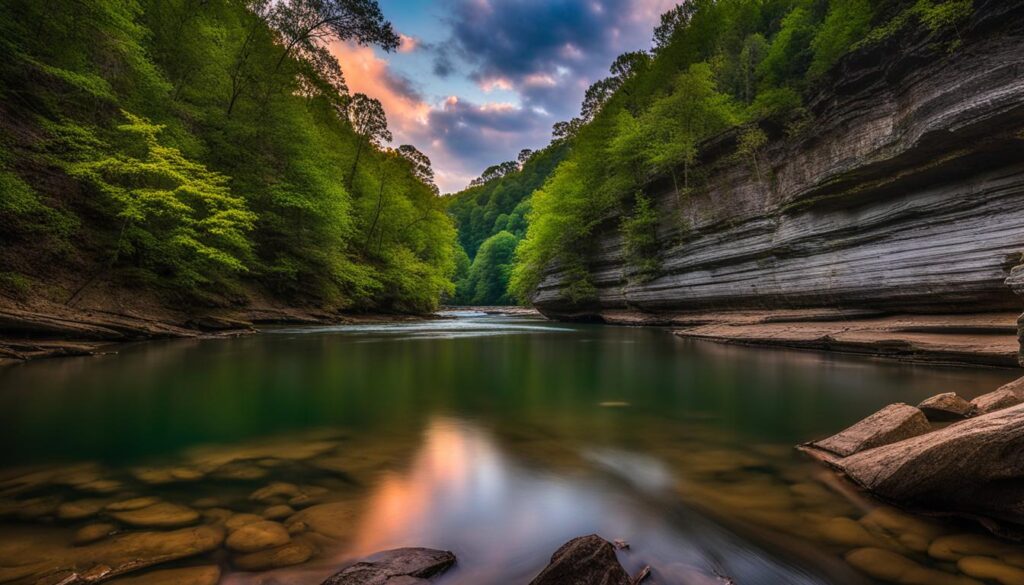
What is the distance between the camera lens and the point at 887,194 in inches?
490

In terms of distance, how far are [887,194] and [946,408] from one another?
1105 centimetres

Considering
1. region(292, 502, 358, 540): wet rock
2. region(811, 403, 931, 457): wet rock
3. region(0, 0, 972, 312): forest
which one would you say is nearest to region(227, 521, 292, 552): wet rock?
region(292, 502, 358, 540): wet rock

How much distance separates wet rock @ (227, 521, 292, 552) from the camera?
2418 millimetres

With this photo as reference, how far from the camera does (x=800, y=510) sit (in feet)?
9.68

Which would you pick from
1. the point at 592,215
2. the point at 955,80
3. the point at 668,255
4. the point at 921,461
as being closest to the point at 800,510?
the point at 921,461

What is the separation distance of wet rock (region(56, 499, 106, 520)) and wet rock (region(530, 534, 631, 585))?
300 cm

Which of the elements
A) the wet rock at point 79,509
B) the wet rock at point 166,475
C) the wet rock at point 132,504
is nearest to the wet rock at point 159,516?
the wet rock at point 132,504

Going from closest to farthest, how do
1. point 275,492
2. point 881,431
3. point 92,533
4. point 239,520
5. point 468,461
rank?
point 92,533 → point 239,520 → point 275,492 → point 881,431 → point 468,461

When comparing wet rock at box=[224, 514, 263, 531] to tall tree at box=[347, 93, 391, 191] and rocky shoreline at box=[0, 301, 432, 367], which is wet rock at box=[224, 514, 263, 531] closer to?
rocky shoreline at box=[0, 301, 432, 367]

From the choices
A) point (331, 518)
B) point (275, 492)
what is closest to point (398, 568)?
point (331, 518)

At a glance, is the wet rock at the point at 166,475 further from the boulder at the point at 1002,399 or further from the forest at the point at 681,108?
the forest at the point at 681,108

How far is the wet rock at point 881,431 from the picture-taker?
364 cm

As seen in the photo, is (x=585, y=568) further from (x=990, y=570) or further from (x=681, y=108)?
(x=681, y=108)

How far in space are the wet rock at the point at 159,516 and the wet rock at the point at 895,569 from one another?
4030 mm
